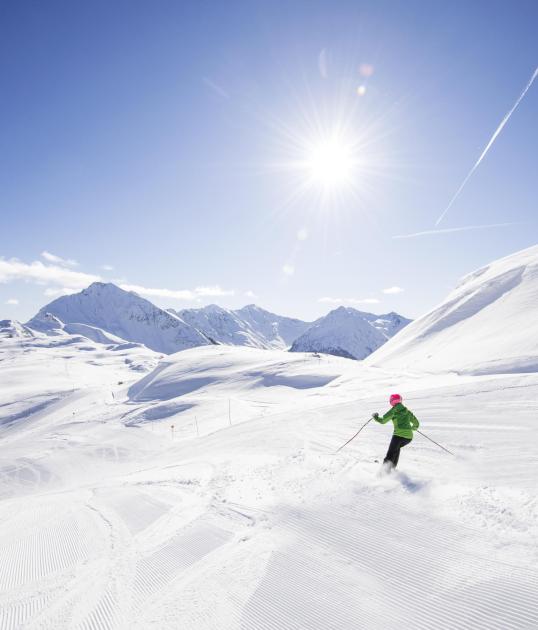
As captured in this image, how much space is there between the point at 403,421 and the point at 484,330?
2731cm

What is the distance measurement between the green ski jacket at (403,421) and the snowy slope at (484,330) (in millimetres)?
17069

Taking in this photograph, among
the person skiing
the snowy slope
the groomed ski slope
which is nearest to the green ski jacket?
the person skiing

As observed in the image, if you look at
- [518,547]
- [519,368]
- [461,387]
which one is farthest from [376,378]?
[518,547]

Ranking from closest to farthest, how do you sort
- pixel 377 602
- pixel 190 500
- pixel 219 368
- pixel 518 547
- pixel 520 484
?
pixel 377 602 → pixel 518 547 → pixel 520 484 → pixel 190 500 → pixel 219 368

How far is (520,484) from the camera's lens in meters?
6.84

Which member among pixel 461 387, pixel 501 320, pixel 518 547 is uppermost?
pixel 501 320

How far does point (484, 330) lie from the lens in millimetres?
31312

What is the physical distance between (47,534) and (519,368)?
23964mm

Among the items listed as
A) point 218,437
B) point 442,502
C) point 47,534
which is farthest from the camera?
point 218,437

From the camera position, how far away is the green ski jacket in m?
8.58

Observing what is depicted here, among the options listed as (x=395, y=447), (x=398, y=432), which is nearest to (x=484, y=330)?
(x=398, y=432)

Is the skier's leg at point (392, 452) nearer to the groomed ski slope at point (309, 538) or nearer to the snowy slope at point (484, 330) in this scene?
the groomed ski slope at point (309, 538)

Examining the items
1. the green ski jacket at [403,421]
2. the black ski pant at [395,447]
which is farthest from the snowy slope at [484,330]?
the black ski pant at [395,447]

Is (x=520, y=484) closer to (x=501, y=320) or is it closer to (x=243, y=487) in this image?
(x=243, y=487)
